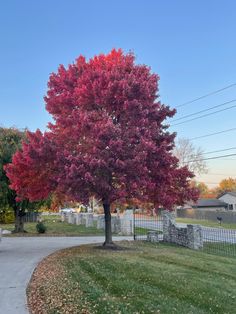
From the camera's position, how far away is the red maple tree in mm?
12750

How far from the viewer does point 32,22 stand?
17.2 m

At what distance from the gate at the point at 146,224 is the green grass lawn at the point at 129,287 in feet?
31.4

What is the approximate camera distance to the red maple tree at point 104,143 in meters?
12.8

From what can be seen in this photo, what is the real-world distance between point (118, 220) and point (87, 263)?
15291 mm

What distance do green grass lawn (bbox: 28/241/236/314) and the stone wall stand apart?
6338mm

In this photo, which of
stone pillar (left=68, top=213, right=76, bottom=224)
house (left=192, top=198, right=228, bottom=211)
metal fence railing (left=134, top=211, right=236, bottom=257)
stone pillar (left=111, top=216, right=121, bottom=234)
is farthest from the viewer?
house (left=192, top=198, right=228, bottom=211)

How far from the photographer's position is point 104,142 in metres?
13.0

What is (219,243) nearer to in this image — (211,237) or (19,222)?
(211,237)

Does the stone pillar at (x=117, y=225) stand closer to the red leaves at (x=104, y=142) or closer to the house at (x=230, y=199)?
the red leaves at (x=104, y=142)

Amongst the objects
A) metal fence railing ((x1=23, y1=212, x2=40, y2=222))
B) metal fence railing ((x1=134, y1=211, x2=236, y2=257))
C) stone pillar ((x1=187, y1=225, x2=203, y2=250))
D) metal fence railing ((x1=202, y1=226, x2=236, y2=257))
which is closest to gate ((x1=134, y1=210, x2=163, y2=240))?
metal fence railing ((x1=134, y1=211, x2=236, y2=257))

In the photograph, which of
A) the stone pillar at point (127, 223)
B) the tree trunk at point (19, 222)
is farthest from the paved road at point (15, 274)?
the stone pillar at point (127, 223)

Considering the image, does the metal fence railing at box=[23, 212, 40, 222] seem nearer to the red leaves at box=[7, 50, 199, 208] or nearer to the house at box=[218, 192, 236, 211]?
the red leaves at box=[7, 50, 199, 208]

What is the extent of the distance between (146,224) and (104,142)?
50.1 feet

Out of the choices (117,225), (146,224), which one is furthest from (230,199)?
(117,225)
